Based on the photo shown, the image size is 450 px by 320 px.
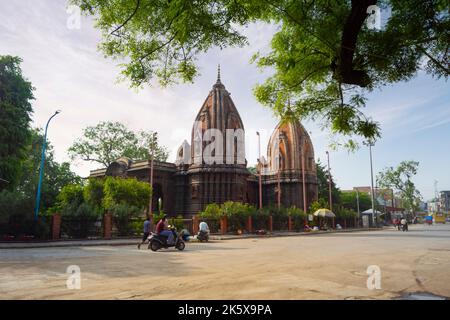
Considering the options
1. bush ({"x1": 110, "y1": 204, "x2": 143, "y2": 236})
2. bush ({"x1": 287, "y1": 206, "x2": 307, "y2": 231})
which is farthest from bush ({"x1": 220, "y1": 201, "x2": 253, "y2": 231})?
bush ({"x1": 110, "y1": 204, "x2": 143, "y2": 236})

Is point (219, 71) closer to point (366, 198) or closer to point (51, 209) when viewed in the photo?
point (51, 209)

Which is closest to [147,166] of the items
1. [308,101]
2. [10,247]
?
[10,247]

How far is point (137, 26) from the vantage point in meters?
5.89

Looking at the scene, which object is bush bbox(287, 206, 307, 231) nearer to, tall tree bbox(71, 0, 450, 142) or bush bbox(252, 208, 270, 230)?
bush bbox(252, 208, 270, 230)

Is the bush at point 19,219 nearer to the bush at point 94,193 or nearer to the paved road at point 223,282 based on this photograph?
the bush at point 94,193

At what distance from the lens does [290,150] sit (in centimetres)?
4847

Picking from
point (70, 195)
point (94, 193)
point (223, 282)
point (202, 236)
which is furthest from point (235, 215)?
point (223, 282)

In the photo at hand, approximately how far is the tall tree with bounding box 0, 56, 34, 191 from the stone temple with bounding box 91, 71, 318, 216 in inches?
535

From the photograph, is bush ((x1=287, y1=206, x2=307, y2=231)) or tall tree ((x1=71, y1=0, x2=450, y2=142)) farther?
bush ((x1=287, y1=206, x2=307, y2=231))

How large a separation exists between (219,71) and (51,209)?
26323 mm

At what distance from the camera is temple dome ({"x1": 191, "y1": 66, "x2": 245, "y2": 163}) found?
40812 millimetres

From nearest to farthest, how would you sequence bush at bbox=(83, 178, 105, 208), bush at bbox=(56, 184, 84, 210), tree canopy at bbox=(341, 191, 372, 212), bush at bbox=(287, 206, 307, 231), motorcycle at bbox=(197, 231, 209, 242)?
motorcycle at bbox=(197, 231, 209, 242) → bush at bbox=(56, 184, 84, 210) → bush at bbox=(83, 178, 105, 208) → bush at bbox=(287, 206, 307, 231) → tree canopy at bbox=(341, 191, 372, 212)

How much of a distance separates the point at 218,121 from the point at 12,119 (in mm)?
21601

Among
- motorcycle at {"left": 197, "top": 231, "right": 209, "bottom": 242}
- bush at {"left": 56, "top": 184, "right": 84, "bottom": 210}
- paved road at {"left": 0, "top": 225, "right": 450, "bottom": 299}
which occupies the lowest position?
motorcycle at {"left": 197, "top": 231, "right": 209, "bottom": 242}
